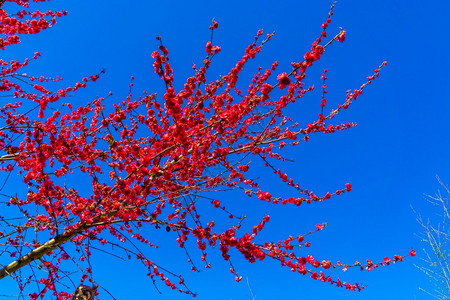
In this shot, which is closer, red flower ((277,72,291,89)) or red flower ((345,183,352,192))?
red flower ((277,72,291,89))

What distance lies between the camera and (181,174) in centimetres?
426

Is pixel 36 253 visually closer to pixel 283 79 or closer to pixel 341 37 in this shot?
pixel 283 79

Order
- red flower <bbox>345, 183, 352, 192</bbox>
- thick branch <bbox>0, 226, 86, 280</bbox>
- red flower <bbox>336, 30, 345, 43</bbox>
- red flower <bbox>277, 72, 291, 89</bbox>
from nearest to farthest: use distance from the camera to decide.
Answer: red flower <bbox>277, 72, 291, 89</bbox>, red flower <bbox>336, 30, 345, 43</bbox>, thick branch <bbox>0, 226, 86, 280</bbox>, red flower <bbox>345, 183, 352, 192</bbox>

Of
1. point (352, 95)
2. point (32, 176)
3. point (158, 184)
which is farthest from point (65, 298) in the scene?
point (352, 95)

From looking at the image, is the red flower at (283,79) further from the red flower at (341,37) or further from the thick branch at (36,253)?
the thick branch at (36,253)

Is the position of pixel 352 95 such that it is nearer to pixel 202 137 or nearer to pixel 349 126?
pixel 349 126

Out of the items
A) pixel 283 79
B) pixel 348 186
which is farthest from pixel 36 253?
pixel 348 186

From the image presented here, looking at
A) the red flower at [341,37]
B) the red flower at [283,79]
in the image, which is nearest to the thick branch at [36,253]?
the red flower at [283,79]

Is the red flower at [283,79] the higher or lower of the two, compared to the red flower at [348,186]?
higher

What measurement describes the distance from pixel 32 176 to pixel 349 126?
5.70 metres

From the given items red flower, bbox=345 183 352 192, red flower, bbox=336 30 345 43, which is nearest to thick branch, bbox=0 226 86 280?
red flower, bbox=345 183 352 192

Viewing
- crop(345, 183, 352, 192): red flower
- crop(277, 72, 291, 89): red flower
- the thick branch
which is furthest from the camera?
crop(345, 183, 352, 192): red flower

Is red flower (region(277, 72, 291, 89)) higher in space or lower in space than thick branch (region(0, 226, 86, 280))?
lower

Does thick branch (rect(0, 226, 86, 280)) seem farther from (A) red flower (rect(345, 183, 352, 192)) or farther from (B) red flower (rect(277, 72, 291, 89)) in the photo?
(A) red flower (rect(345, 183, 352, 192))
